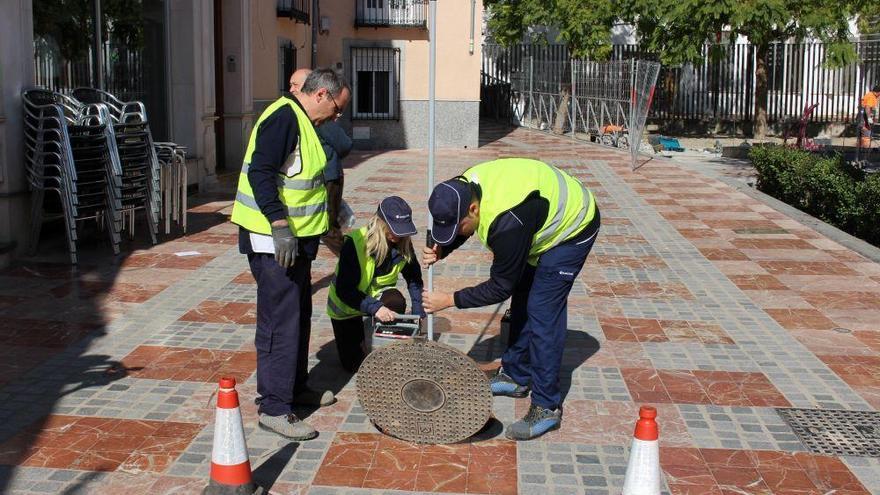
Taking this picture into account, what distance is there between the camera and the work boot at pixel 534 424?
5273mm

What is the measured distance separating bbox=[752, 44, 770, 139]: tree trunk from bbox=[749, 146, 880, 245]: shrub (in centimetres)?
1173

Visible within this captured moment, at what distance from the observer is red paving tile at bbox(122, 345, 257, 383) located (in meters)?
6.23

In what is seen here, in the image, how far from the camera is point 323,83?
5.19 meters

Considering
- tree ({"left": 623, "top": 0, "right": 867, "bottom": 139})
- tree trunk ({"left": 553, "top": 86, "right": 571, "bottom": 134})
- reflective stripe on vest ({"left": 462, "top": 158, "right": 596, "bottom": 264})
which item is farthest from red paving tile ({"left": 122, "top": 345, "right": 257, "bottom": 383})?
tree trunk ({"left": 553, "top": 86, "right": 571, "bottom": 134})

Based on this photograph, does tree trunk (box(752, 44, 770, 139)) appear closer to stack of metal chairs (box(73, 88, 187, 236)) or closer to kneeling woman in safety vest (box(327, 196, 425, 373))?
stack of metal chairs (box(73, 88, 187, 236))

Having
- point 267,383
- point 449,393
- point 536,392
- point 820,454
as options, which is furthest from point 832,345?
point 267,383

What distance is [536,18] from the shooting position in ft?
87.9

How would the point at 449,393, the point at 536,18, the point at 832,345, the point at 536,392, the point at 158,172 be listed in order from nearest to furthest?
1. the point at 449,393
2. the point at 536,392
3. the point at 832,345
4. the point at 158,172
5. the point at 536,18

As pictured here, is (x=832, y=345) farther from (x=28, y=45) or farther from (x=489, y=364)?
(x=28, y=45)

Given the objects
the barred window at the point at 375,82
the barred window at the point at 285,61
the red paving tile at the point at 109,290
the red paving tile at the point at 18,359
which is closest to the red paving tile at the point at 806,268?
the red paving tile at the point at 109,290

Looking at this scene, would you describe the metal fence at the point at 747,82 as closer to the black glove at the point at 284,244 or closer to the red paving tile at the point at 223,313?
the red paving tile at the point at 223,313

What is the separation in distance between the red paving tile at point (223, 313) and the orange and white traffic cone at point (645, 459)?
155 inches

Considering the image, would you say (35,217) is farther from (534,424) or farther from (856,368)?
(856,368)

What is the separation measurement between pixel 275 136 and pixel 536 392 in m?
1.87
